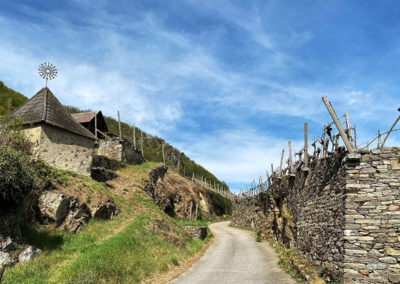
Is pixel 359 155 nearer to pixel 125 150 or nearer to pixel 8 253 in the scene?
pixel 8 253

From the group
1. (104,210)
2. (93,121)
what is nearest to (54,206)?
(104,210)

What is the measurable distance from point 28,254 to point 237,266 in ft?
30.4

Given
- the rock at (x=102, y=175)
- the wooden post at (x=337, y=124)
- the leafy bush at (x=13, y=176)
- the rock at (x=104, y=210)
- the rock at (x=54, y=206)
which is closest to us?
the wooden post at (x=337, y=124)

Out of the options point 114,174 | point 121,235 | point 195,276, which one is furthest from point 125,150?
point 195,276

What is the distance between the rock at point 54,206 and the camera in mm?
12094

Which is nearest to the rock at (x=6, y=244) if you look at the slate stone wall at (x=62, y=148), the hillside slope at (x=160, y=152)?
the slate stone wall at (x=62, y=148)

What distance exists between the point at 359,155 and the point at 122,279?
9327 millimetres

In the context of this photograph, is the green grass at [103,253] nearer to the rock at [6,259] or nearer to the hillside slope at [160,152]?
the rock at [6,259]

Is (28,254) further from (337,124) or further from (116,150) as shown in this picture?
(116,150)

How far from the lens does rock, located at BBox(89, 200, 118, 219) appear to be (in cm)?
1458

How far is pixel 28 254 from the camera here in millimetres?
9477

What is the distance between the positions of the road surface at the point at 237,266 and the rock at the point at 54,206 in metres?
5.70

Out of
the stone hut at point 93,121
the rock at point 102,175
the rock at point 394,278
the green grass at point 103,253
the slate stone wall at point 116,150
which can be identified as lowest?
the green grass at point 103,253

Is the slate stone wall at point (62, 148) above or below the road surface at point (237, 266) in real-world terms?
above
